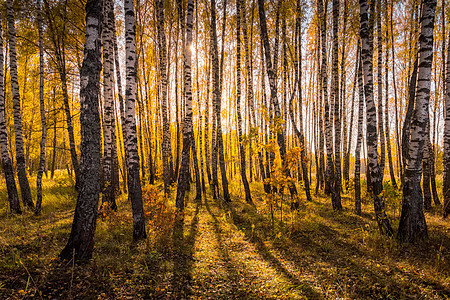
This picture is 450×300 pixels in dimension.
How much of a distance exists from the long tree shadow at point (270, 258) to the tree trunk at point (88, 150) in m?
3.50

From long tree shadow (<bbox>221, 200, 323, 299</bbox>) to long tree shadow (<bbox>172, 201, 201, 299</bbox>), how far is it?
151 centimetres

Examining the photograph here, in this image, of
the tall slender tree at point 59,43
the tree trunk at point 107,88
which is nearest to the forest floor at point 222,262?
the tree trunk at point 107,88

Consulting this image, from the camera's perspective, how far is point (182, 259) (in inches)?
172

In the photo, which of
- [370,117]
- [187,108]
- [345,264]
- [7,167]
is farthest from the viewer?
[187,108]

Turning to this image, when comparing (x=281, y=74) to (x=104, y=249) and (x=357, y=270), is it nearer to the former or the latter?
(x=357, y=270)

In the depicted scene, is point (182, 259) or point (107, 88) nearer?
point (182, 259)

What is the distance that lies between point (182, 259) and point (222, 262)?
0.84m

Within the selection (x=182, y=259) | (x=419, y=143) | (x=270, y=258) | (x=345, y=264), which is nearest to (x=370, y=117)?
(x=419, y=143)

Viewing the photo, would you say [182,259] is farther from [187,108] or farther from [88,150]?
[187,108]

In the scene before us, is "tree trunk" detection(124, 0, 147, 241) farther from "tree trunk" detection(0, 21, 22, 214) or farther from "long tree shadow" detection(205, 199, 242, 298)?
"tree trunk" detection(0, 21, 22, 214)

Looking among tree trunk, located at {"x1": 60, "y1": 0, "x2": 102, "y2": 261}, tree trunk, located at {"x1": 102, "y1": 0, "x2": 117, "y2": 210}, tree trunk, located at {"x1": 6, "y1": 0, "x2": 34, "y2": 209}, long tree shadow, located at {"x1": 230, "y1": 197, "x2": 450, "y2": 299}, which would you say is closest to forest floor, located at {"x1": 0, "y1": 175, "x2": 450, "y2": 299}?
long tree shadow, located at {"x1": 230, "y1": 197, "x2": 450, "y2": 299}

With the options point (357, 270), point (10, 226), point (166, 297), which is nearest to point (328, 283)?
point (357, 270)

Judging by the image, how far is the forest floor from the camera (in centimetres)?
314

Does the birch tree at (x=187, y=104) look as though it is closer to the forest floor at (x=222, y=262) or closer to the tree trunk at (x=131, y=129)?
the forest floor at (x=222, y=262)
